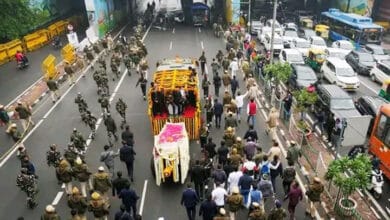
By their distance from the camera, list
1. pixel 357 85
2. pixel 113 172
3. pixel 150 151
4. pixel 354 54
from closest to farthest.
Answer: pixel 113 172 < pixel 150 151 < pixel 357 85 < pixel 354 54

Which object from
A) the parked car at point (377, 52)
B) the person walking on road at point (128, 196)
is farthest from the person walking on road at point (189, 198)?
the parked car at point (377, 52)

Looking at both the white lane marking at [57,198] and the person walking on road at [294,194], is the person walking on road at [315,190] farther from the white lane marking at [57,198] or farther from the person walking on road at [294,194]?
the white lane marking at [57,198]

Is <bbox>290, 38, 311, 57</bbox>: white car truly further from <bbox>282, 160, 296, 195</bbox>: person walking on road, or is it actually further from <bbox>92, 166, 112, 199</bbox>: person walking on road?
<bbox>92, 166, 112, 199</bbox>: person walking on road

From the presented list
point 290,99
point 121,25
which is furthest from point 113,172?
point 121,25

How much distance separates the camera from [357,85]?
2436 centimetres

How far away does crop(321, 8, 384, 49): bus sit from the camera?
110ft

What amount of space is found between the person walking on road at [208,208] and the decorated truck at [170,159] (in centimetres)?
261

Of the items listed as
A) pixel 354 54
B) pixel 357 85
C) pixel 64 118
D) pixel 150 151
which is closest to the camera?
pixel 150 151

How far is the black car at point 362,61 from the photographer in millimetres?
27919

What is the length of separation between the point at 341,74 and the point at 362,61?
16.7ft

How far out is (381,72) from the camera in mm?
25844

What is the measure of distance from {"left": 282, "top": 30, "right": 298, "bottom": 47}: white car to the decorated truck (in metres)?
22.9

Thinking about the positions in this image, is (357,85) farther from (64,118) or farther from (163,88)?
(64,118)

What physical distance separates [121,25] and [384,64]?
32.6 meters
